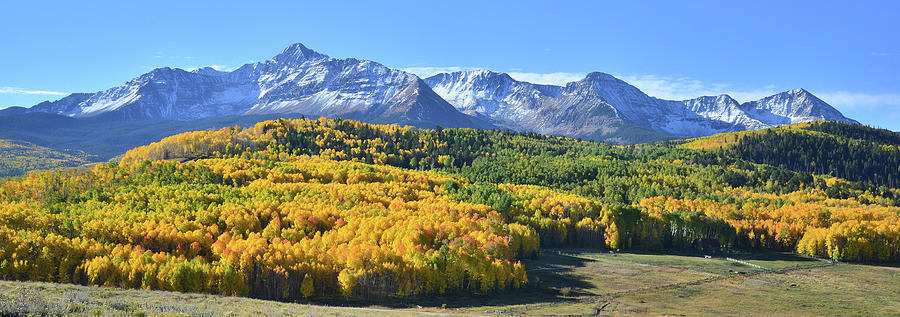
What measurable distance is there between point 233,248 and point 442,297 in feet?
140

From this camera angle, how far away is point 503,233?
155875 mm

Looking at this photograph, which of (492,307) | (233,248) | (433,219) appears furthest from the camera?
(433,219)

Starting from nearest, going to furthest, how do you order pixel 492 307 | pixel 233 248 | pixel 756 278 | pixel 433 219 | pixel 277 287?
pixel 492 307 → pixel 277 287 → pixel 233 248 → pixel 756 278 → pixel 433 219

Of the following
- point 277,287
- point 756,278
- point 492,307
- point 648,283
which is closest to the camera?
point 492,307

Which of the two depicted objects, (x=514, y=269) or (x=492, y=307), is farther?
(x=514, y=269)

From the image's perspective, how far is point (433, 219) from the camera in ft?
545

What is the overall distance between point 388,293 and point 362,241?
25185 mm

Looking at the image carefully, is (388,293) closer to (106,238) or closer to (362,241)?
(362,241)

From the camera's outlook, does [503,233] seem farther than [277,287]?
Yes

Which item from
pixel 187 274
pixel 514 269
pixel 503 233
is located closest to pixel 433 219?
pixel 503 233

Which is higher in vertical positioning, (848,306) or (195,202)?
(195,202)

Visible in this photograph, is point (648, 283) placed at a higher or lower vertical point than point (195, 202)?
lower

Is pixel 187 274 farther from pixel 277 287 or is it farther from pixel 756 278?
pixel 756 278

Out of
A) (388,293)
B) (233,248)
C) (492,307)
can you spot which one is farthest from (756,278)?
(233,248)
